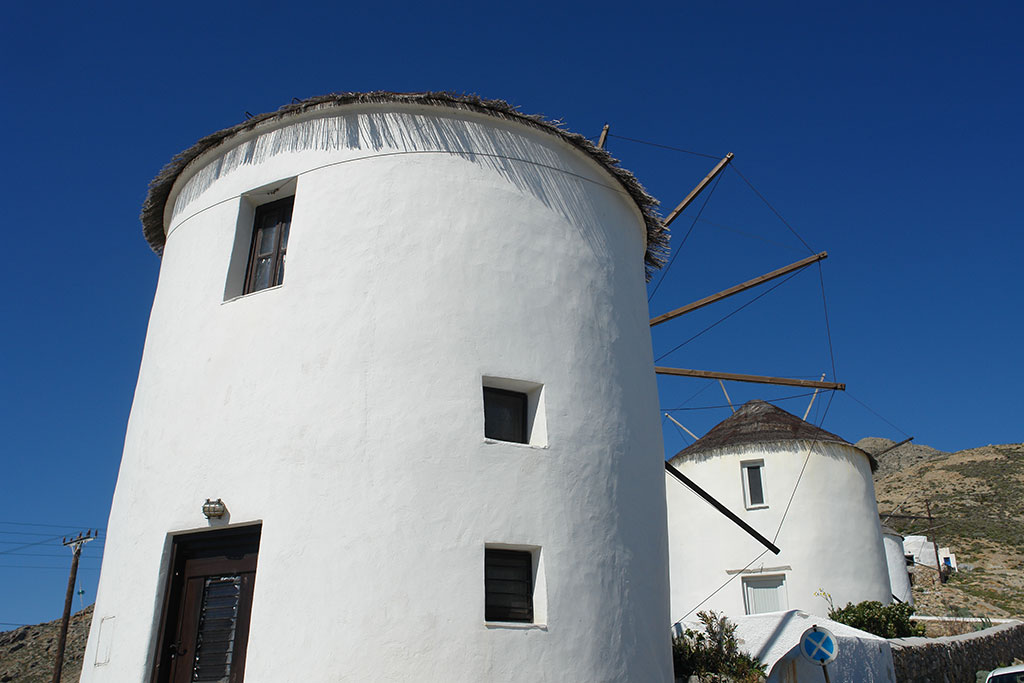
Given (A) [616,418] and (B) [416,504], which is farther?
(A) [616,418]

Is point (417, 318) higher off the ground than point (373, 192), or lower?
lower

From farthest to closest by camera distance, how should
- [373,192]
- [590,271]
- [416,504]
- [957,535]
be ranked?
1. [957,535]
2. [590,271]
3. [373,192]
4. [416,504]

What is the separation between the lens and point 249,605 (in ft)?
25.2

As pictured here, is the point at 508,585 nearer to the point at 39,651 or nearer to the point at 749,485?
the point at 749,485

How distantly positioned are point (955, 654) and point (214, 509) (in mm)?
14075

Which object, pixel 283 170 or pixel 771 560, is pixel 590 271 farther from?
pixel 771 560

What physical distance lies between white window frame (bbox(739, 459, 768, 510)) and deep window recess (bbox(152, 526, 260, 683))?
15.8 metres

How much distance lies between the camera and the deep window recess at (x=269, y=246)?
930 cm

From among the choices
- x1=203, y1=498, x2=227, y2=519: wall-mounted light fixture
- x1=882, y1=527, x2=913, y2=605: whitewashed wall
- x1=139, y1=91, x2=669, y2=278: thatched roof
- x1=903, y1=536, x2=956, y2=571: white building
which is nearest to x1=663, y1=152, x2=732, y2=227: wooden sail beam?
x1=139, y1=91, x2=669, y2=278: thatched roof

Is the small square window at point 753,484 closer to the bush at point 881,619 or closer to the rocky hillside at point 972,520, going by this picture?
the bush at point 881,619

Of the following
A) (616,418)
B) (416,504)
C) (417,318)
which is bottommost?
(416,504)

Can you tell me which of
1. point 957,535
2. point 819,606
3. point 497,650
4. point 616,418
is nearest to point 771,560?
point 819,606

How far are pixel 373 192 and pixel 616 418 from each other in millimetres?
3607

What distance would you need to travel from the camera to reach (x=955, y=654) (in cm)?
1543
